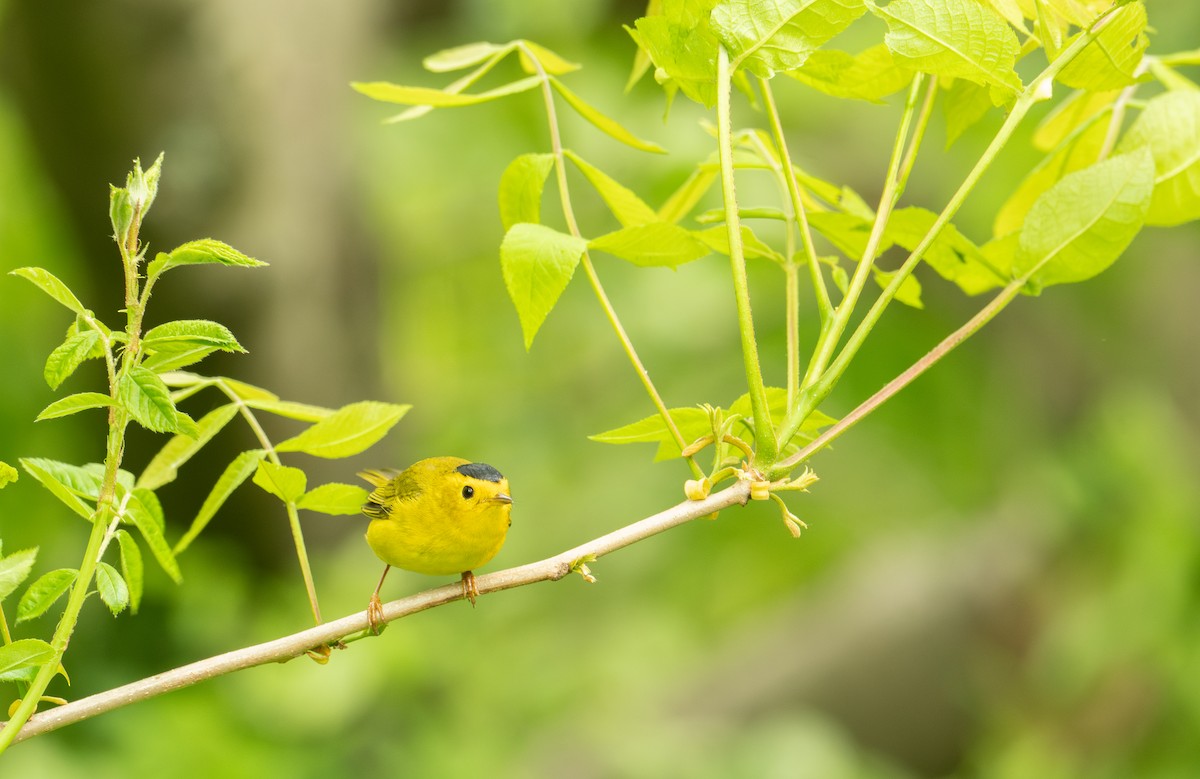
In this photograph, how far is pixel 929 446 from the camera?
7.46m

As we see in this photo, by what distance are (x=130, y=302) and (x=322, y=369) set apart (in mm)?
4212

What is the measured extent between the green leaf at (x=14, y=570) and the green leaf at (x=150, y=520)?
0.10 meters

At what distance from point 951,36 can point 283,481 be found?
2.50 ft

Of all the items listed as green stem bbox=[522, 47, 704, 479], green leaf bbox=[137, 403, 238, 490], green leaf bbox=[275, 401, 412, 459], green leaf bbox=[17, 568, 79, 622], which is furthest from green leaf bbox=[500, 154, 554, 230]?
green leaf bbox=[17, 568, 79, 622]

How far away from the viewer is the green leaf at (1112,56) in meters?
1.16

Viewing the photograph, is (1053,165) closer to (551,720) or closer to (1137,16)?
(1137,16)

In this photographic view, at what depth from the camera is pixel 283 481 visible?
48.3 inches

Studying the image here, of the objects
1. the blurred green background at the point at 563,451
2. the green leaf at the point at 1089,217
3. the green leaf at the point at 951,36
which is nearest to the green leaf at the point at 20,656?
the green leaf at the point at 951,36

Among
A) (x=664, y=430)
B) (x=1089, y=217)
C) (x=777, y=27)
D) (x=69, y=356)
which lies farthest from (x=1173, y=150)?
(x=69, y=356)

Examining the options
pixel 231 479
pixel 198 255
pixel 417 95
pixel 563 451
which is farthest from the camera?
pixel 563 451

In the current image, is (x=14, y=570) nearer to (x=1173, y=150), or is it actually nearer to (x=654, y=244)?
(x=654, y=244)

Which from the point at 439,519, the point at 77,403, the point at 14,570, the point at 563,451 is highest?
the point at 77,403

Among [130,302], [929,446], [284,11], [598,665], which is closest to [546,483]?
[598,665]

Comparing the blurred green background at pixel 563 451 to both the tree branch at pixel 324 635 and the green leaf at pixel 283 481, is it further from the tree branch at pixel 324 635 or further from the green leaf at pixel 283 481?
the tree branch at pixel 324 635
